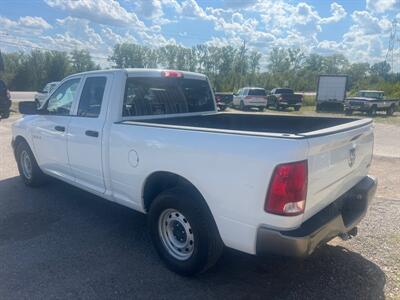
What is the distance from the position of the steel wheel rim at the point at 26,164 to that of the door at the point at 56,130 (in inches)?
21.2

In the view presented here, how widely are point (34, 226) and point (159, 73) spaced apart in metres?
2.56

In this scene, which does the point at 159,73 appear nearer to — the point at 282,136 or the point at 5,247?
the point at 282,136

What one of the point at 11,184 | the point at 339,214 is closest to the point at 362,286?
the point at 339,214

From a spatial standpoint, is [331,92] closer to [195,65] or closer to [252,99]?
[252,99]

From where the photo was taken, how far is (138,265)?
349 cm

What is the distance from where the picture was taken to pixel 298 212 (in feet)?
8.23

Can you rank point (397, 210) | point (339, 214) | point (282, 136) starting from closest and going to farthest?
point (282, 136)
point (339, 214)
point (397, 210)

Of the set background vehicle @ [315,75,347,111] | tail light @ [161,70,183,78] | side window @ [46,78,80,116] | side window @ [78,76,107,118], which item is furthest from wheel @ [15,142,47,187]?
background vehicle @ [315,75,347,111]

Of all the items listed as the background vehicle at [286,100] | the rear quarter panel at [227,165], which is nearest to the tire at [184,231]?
the rear quarter panel at [227,165]

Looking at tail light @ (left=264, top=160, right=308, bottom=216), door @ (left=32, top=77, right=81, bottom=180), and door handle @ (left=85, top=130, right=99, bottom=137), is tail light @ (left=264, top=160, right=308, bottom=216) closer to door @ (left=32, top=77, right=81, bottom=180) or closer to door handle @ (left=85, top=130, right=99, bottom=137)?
door handle @ (left=85, top=130, right=99, bottom=137)

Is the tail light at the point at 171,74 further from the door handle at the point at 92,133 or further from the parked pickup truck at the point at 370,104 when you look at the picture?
the parked pickup truck at the point at 370,104

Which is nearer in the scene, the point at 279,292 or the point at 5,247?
the point at 279,292

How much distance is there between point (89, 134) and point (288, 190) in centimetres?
256

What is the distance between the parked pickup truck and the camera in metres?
23.5
